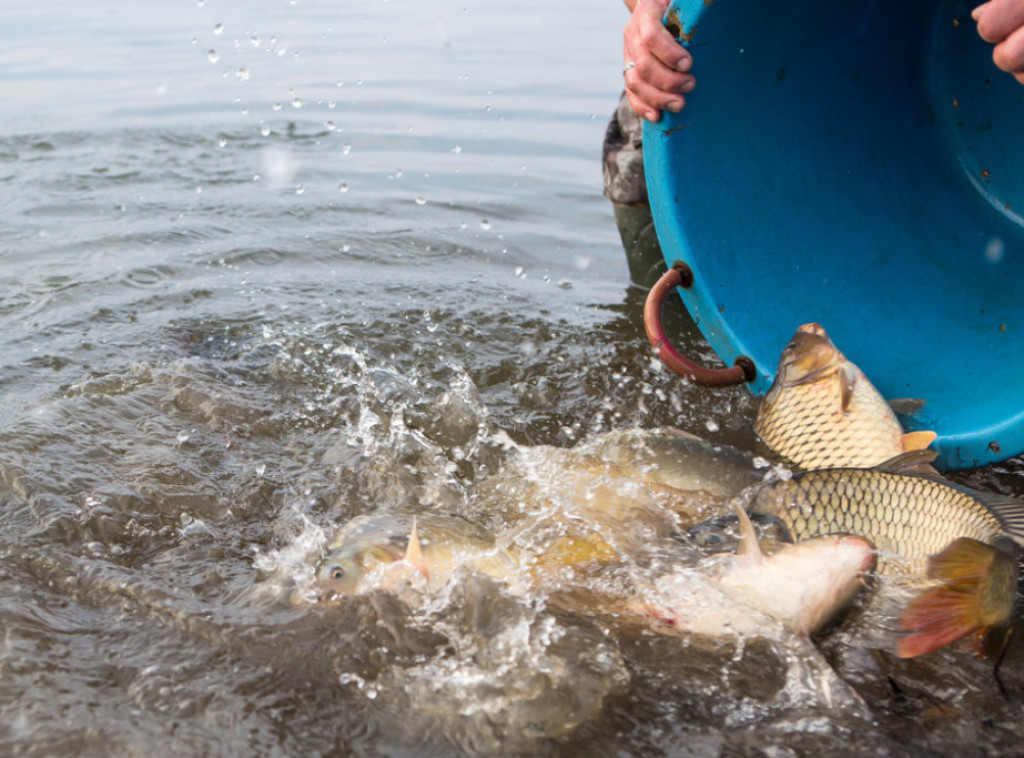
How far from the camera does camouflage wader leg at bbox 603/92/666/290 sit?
12.8 ft

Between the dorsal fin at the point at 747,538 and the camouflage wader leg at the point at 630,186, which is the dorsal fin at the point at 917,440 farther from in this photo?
the camouflage wader leg at the point at 630,186

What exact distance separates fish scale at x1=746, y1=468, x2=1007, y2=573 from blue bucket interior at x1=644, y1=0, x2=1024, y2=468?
2.43 ft

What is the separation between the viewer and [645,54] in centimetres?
259

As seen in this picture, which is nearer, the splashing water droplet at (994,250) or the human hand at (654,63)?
the human hand at (654,63)

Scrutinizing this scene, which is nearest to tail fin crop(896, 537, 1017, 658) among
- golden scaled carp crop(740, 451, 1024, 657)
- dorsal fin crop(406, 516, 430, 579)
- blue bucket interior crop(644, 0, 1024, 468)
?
golden scaled carp crop(740, 451, 1024, 657)

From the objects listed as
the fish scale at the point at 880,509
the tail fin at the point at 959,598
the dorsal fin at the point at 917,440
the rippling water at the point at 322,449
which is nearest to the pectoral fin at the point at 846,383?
the dorsal fin at the point at 917,440

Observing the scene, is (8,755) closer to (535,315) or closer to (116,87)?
(535,315)

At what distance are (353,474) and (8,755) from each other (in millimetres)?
1163

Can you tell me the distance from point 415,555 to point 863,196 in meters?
1.92

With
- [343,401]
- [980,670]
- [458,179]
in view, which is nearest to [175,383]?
[343,401]

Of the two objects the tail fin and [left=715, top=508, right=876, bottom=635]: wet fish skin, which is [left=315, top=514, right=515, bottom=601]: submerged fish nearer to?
[left=715, top=508, right=876, bottom=635]: wet fish skin

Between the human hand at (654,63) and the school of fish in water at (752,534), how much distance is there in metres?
0.76

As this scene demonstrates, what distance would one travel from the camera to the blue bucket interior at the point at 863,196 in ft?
9.24

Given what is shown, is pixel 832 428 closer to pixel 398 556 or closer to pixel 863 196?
pixel 863 196
